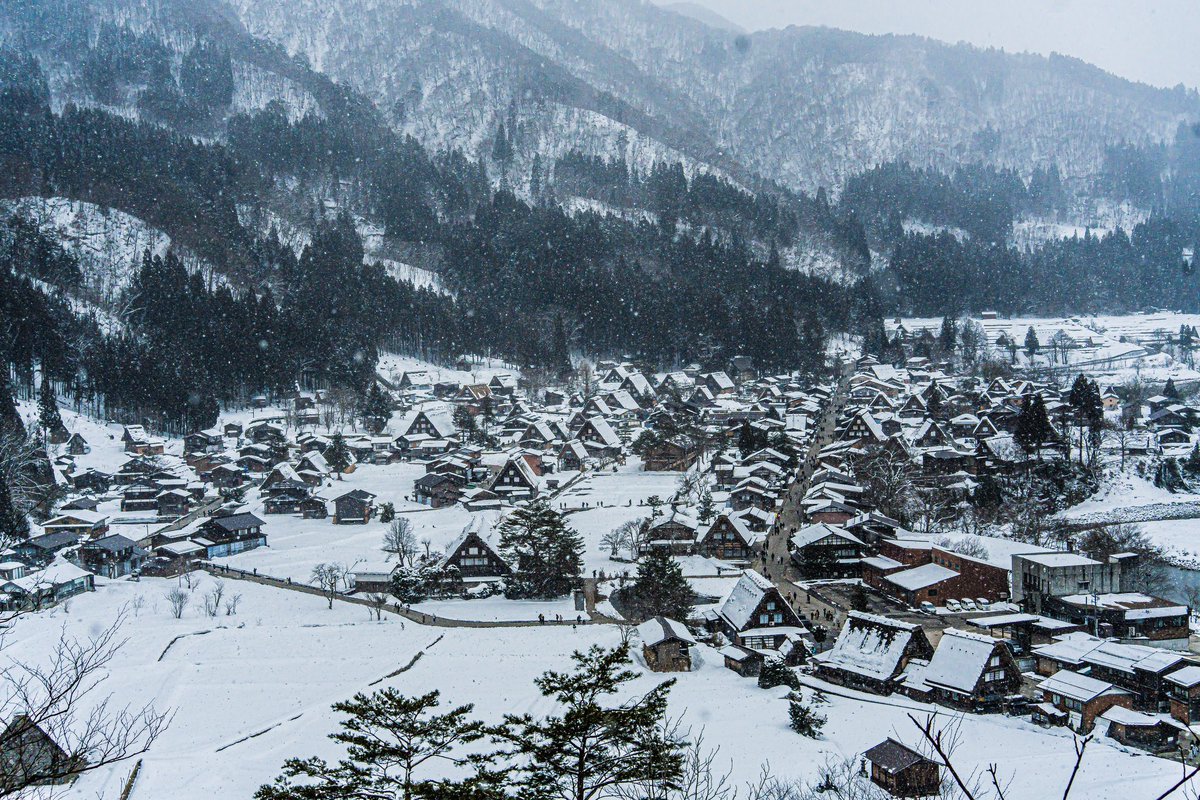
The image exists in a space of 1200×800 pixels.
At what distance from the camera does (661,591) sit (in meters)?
19.3

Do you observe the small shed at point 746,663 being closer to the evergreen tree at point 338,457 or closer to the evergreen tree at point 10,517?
the evergreen tree at point 10,517

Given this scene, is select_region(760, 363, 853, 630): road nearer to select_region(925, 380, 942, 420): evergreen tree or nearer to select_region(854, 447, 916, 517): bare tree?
select_region(854, 447, 916, 517): bare tree

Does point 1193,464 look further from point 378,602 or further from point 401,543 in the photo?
point 378,602

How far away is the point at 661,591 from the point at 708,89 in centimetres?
14616

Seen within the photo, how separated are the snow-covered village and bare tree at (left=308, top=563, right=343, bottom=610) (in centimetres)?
23

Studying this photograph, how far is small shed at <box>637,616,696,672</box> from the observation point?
16.0m

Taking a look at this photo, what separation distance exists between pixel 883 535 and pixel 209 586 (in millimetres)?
20286

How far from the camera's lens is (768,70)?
149 m

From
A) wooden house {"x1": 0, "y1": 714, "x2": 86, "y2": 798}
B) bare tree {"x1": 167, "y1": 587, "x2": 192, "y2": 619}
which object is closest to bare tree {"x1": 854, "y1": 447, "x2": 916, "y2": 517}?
bare tree {"x1": 167, "y1": 587, "x2": 192, "y2": 619}

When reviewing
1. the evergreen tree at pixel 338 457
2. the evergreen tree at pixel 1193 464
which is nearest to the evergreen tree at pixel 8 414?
the evergreen tree at pixel 338 457

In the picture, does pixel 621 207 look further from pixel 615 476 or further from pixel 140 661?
pixel 140 661

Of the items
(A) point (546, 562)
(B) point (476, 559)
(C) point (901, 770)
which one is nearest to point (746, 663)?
(C) point (901, 770)

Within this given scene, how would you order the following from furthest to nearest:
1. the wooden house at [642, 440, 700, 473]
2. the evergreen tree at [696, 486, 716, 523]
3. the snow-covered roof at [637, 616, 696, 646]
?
the wooden house at [642, 440, 700, 473] → the evergreen tree at [696, 486, 716, 523] → the snow-covered roof at [637, 616, 696, 646]

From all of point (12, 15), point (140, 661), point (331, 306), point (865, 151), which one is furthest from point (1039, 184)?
point (12, 15)
